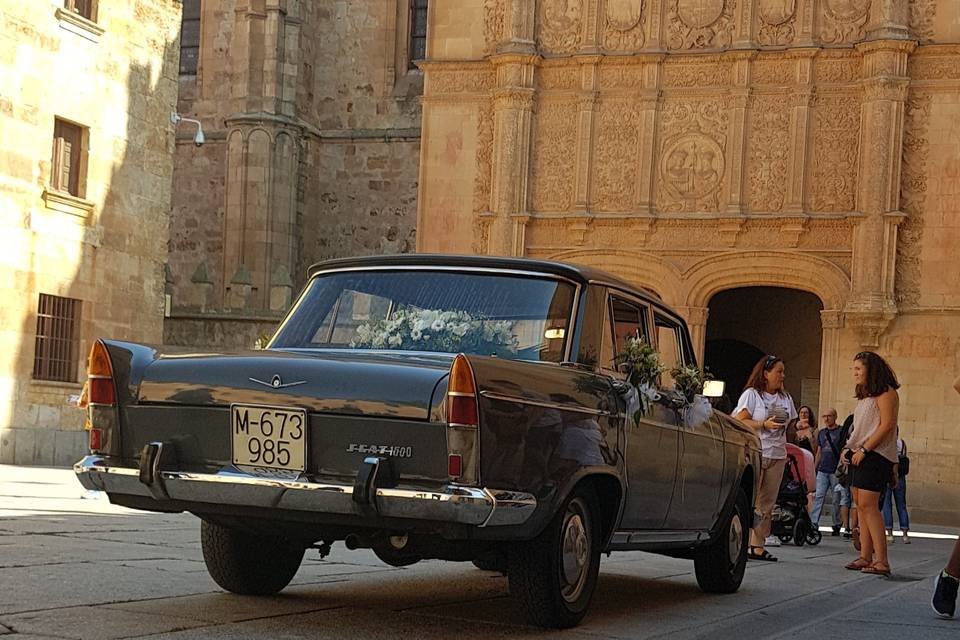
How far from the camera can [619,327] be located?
8.45m

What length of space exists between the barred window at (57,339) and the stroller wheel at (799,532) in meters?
13.7

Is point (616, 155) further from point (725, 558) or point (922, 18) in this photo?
point (725, 558)

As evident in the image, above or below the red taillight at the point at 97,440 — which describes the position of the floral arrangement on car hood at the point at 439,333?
above

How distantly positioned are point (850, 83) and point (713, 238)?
373cm

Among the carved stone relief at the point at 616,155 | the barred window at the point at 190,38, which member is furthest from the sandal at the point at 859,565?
the barred window at the point at 190,38

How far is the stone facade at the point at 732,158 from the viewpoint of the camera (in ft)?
91.2

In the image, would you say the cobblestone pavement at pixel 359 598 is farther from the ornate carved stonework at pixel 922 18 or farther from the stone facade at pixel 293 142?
the stone facade at pixel 293 142

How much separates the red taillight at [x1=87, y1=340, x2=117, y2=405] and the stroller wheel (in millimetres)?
11462

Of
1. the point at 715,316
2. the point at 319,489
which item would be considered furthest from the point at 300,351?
the point at 715,316

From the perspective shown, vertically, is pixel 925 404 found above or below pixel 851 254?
below

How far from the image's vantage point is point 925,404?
2748 centimetres

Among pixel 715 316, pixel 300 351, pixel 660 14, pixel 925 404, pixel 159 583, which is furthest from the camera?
pixel 715 316

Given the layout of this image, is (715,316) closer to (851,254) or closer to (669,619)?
(851,254)

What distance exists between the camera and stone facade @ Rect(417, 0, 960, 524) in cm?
2780
